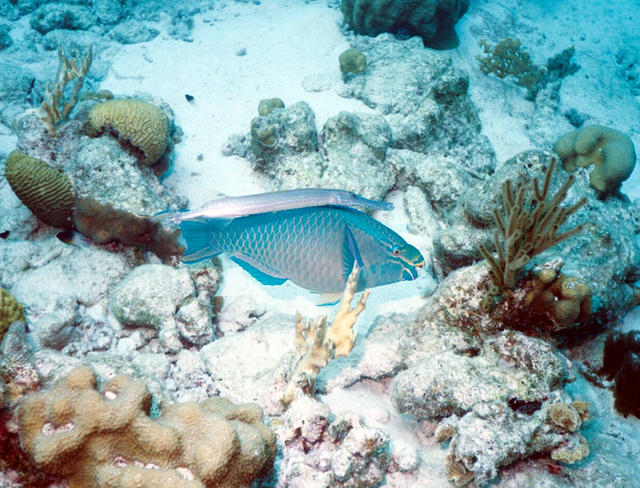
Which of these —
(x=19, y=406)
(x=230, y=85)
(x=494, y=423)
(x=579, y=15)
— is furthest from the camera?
(x=579, y=15)

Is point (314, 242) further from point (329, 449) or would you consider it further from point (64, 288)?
point (64, 288)

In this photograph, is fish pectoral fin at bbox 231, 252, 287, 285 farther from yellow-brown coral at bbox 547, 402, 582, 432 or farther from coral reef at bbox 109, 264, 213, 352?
yellow-brown coral at bbox 547, 402, 582, 432

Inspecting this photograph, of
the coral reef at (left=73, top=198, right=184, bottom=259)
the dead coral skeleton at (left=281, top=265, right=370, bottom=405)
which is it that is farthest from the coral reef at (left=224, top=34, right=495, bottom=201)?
the dead coral skeleton at (left=281, top=265, right=370, bottom=405)

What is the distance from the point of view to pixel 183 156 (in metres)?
6.75

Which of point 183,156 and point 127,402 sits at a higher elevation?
point 127,402

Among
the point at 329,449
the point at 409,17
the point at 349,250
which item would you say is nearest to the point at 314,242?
the point at 349,250

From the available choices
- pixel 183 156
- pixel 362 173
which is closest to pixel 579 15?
pixel 362 173

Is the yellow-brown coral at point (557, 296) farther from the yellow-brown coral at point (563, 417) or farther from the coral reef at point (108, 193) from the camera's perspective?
the coral reef at point (108, 193)

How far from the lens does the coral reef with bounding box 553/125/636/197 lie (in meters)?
5.52

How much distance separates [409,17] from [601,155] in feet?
19.4

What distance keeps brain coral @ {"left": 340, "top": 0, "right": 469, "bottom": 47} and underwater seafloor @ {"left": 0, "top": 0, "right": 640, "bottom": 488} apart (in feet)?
1.38

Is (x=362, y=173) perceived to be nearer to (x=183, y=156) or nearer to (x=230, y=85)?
(x=183, y=156)

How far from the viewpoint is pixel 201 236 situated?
3318mm

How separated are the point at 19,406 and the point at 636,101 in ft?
48.3
